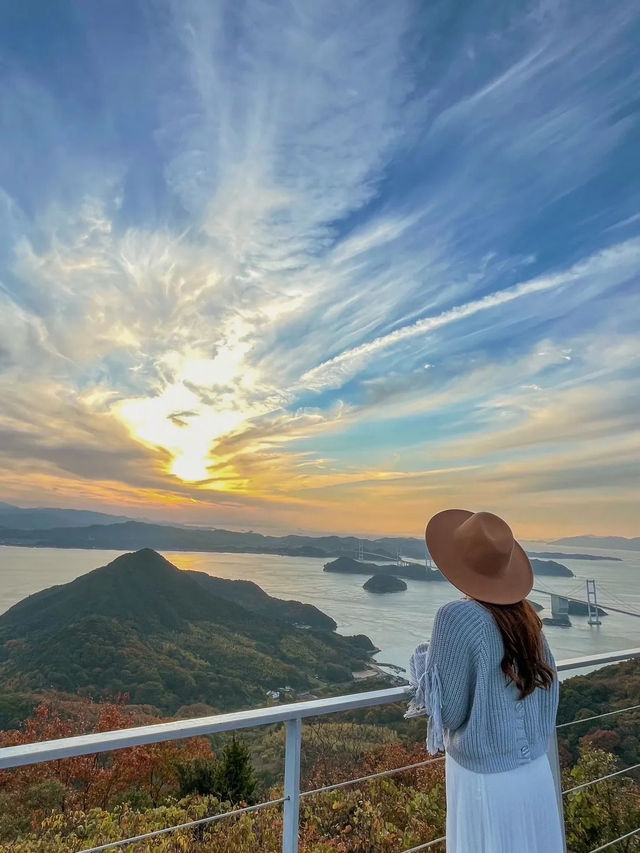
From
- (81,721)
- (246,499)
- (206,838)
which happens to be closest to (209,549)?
(246,499)

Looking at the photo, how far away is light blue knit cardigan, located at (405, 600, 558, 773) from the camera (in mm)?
1069

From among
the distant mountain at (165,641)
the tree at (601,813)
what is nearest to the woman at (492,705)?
the tree at (601,813)

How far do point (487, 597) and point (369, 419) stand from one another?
13.2 metres

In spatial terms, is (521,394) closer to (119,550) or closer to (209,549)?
(209,549)

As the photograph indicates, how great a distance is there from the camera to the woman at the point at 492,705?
3.52 ft

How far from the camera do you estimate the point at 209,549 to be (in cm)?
3406

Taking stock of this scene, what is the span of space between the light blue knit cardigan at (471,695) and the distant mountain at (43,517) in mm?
35434

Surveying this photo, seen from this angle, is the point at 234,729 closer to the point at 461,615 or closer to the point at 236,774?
the point at 461,615

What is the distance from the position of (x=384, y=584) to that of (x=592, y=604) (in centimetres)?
1180

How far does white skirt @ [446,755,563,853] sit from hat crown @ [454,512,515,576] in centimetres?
45

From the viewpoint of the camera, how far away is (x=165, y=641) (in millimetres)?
26953

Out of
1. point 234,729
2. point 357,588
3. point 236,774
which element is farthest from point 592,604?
point 234,729

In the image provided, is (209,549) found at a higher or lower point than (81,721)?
higher

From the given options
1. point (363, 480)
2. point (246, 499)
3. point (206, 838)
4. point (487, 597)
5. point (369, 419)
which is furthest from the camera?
point (246, 499)
